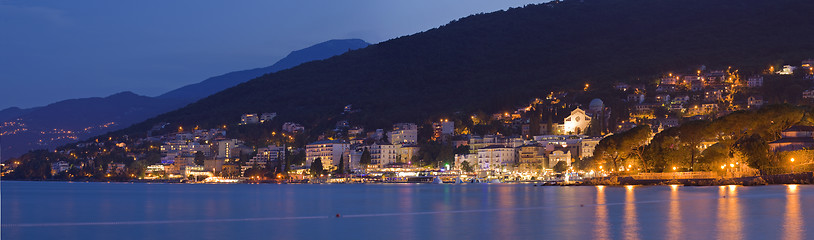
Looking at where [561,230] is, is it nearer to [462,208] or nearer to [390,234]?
[390,234]

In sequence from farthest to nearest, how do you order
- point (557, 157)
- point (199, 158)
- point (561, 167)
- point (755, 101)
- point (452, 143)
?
point (199, 158), point (452, 143), point (755, 101), point (557, 157), point (561, 167)

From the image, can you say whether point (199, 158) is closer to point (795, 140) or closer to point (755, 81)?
point (755, 81)

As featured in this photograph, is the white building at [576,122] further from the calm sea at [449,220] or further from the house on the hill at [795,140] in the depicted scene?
the calm sea at [449,220]

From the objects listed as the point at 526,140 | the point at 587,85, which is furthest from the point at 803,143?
the point at 587,85

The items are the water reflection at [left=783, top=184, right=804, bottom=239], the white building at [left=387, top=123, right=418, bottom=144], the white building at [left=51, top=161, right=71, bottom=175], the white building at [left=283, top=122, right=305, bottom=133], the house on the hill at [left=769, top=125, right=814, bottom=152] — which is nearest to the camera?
the water reflection at [left=783, top=184, right=804, bottom=239]

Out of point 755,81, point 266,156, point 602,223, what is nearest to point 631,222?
point 602,223

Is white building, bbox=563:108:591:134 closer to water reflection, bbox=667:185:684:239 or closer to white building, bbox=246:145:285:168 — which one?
white building, bbox=246:145:285:168

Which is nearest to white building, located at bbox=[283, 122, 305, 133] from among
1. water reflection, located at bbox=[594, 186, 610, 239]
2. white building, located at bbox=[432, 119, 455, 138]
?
white building, located at bbox=[432, 119, 455, 138]
